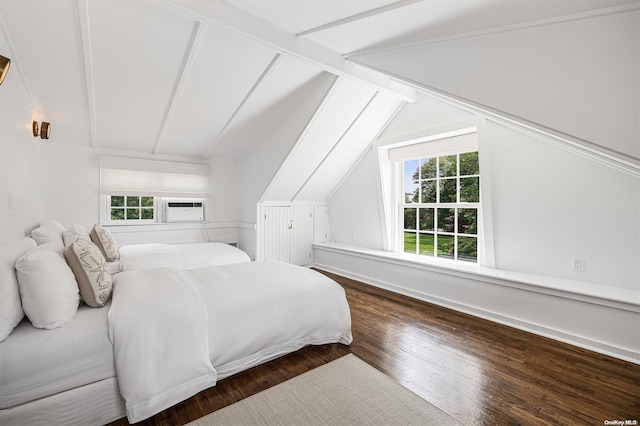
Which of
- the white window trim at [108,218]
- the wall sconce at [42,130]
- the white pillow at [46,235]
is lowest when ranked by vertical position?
the white pillow at [46,235]

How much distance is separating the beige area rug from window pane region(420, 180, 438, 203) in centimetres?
251

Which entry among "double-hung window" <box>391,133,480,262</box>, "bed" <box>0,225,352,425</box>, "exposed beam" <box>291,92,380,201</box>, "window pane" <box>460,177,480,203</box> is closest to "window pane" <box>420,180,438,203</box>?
"double-hung window" <box>391,133,480,262</box>

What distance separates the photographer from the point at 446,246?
368 cm

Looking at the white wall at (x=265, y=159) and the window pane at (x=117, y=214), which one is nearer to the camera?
the white wall at (x=265, y=159)

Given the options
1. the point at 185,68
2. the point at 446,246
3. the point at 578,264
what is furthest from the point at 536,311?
the point at 185,68

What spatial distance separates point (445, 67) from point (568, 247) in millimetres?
2037

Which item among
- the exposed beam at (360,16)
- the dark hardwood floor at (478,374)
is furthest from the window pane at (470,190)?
the exposed beam at (360,16)

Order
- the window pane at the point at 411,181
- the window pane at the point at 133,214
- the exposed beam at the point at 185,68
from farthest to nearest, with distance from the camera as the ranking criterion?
the window pane at the point at 133,214, the window pane at the point at 411,181, the exposed beam at the point at 185,68

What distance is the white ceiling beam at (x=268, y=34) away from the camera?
1972 millimetres

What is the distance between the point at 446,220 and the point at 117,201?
455 cm

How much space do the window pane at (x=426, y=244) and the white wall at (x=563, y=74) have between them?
88.2 inches

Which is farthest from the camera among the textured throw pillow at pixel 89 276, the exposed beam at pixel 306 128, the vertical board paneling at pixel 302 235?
the vertical board paneling at pixel 302 235

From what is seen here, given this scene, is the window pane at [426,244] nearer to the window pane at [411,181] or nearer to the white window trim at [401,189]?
the white window trim at [401,189]

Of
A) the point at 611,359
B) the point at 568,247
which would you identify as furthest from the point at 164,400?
the point at 568,247
